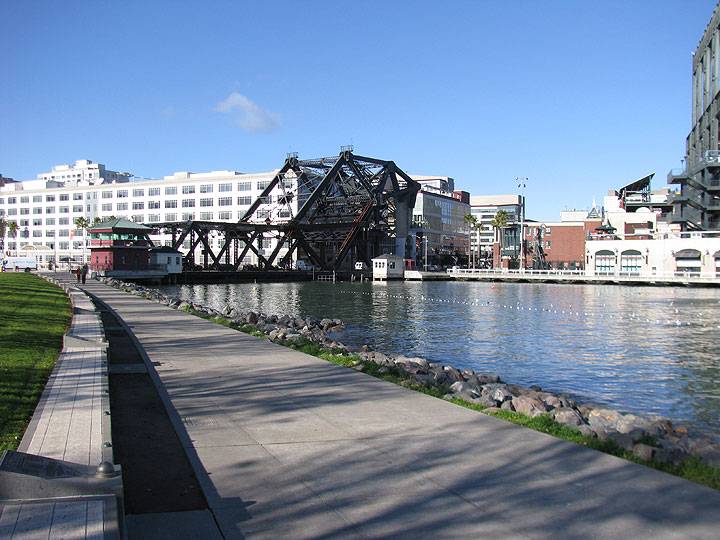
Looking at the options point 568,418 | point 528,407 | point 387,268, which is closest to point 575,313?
point 528,407

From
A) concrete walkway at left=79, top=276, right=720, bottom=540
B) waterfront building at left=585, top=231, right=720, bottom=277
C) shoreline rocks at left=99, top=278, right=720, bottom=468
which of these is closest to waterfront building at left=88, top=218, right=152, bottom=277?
waterfront building at left=585, top=231, right=720, bottom=277

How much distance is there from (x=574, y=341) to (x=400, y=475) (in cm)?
3061

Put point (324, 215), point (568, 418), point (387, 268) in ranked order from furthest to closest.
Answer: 1. point (324, 215)
2. point (387, 268)
3. point (568, 418)

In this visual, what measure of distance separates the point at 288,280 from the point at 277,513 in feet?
404

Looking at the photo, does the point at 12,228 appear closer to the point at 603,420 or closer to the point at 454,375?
the point at 454,375

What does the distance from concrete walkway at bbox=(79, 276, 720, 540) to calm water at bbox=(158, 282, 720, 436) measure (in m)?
8.85

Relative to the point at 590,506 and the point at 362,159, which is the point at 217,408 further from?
the point at 362,159

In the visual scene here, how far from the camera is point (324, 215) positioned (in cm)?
14212

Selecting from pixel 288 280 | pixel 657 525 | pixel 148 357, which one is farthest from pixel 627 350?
pixel 288 280

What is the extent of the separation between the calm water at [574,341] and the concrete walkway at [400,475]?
8848 millimetres

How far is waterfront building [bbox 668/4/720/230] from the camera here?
118750 mm

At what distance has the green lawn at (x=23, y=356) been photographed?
1218 cm

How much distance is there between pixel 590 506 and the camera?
8.42 m

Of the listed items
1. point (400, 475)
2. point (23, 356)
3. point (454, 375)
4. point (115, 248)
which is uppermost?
point (115, 248)
